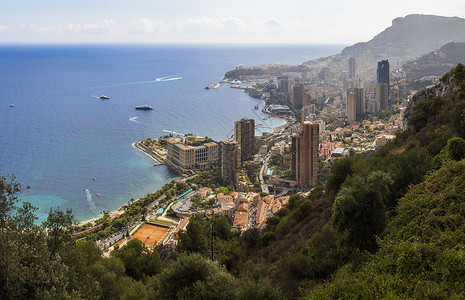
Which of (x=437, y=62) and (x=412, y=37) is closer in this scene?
(x=437, y=62)

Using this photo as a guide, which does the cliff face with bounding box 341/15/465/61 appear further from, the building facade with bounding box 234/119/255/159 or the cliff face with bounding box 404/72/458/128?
the cliff face with bounding box 404/72/458/128

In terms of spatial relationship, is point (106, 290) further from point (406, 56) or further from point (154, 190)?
point (406, 56)

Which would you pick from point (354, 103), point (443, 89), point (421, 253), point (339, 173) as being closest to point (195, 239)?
point (339, 173)

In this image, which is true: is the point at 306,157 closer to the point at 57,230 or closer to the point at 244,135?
the point at 244,135

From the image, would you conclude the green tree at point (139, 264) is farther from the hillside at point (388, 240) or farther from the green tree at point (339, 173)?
the green tree at point (339, 173)

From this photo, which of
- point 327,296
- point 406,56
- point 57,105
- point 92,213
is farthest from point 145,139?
point 406,56

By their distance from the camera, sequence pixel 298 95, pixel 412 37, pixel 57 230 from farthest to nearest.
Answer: pixel 412 37 → pixel 298 95 → pixel 57 230

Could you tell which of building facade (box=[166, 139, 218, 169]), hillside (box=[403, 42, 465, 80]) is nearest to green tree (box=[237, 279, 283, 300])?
building facade (box=[166, 139, 218, 169])
